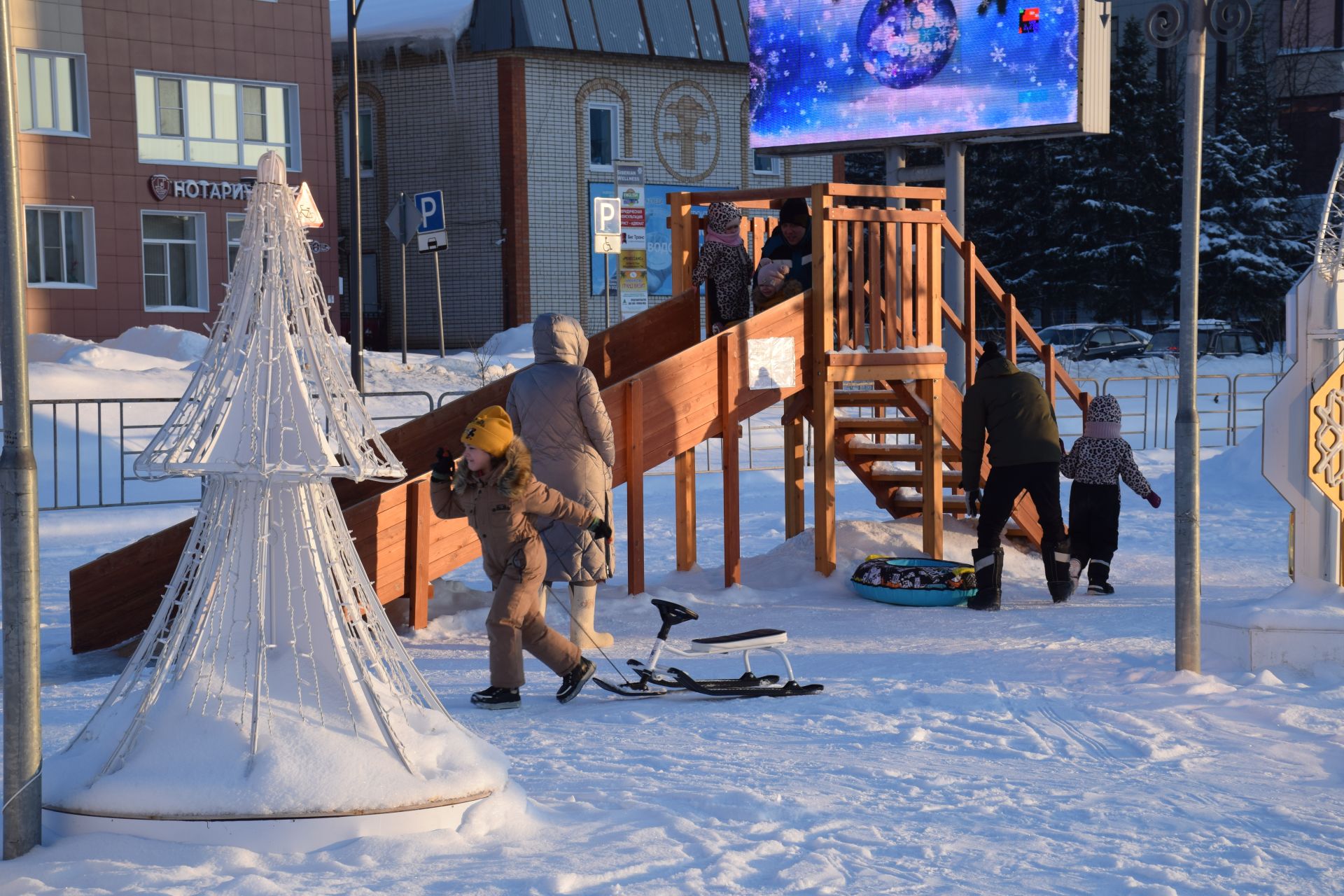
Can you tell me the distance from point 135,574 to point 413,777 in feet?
14.7

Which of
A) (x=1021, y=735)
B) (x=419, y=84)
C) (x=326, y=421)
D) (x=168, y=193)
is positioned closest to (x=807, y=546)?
(x=1021, y=735)

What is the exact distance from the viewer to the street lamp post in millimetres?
7215

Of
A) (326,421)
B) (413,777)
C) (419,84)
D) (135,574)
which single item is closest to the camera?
(413,777)

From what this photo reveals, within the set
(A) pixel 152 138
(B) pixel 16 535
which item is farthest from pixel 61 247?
(B) pixel 16 535

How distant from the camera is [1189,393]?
24.3 feet

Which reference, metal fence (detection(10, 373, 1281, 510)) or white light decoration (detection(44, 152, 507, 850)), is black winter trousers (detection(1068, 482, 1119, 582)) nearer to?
metal fence (detection(10, 373, 1281, 510))

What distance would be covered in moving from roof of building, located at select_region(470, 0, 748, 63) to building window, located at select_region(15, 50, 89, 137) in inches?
376

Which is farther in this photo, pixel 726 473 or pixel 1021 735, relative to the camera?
pixel 726 473

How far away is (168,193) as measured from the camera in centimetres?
3100

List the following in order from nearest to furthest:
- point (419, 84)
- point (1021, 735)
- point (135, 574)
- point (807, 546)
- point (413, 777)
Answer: point (413, 777)
point (1021, 735)
point (135, 574)
point (807, 546)
point (419, 84)

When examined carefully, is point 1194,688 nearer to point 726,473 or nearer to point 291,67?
point 726,473

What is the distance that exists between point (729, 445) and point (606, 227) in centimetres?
790

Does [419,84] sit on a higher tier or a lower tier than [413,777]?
higher

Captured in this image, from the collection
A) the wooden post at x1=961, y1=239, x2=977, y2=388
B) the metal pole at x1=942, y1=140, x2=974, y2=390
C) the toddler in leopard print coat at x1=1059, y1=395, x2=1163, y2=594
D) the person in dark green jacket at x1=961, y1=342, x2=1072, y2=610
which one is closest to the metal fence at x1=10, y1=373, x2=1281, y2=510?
the metal pole at x1=942, y1=140, x2=974, y2=390
